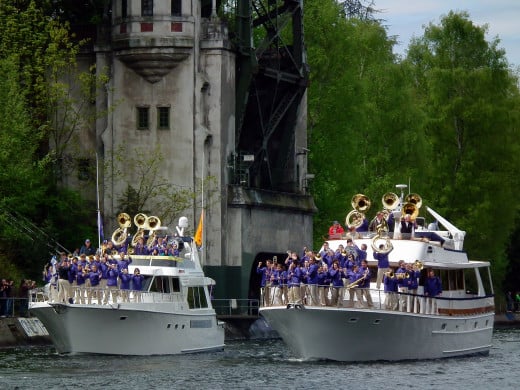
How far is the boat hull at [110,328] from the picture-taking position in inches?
2837

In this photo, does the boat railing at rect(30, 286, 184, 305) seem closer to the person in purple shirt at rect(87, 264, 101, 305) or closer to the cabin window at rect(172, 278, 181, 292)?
the person in purple shirt at rect(87, 264, 101, 305)

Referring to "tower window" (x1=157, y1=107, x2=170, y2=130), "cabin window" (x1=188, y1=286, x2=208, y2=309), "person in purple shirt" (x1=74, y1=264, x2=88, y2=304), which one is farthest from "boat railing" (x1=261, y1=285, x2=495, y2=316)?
"tower window" (x1=157, y1=107, x2=170, y2=130)

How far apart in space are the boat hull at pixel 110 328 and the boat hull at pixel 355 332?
7.43m

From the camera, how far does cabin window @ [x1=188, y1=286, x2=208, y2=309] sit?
77.3 meters

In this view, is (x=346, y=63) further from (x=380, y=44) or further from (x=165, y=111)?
(x=165, y=111)

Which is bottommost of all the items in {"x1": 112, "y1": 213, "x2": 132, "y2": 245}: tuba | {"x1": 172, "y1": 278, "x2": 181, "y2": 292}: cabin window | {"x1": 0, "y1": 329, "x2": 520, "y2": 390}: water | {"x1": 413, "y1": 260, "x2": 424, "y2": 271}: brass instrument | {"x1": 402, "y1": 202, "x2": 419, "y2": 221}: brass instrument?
{"x1": 0, "y1": 329, "x2": 520, "y2": 390}: water

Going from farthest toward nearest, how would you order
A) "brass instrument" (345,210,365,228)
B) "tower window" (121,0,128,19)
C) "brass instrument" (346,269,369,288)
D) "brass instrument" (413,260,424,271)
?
1. "tower window" (121,0,128,19)
2. "brass instrument" (345,210,365,228)
3. "brass instrument" (413,260,424,271)
4. "brass instrument" (346,269,369,288)

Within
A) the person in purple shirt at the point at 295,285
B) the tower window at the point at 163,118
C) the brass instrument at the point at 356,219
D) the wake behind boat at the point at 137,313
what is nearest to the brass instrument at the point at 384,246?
the person in purple shirt at the point at 295,285

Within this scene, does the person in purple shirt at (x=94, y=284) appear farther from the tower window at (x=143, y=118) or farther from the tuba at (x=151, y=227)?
the tower window at (x=143, y=118)

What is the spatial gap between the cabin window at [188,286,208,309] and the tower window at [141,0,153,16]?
65.3 feet

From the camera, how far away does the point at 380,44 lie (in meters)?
126

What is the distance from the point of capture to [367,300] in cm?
6500

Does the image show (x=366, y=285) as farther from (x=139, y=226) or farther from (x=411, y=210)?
(x=139, y=226)

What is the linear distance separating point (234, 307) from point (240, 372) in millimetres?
27265
